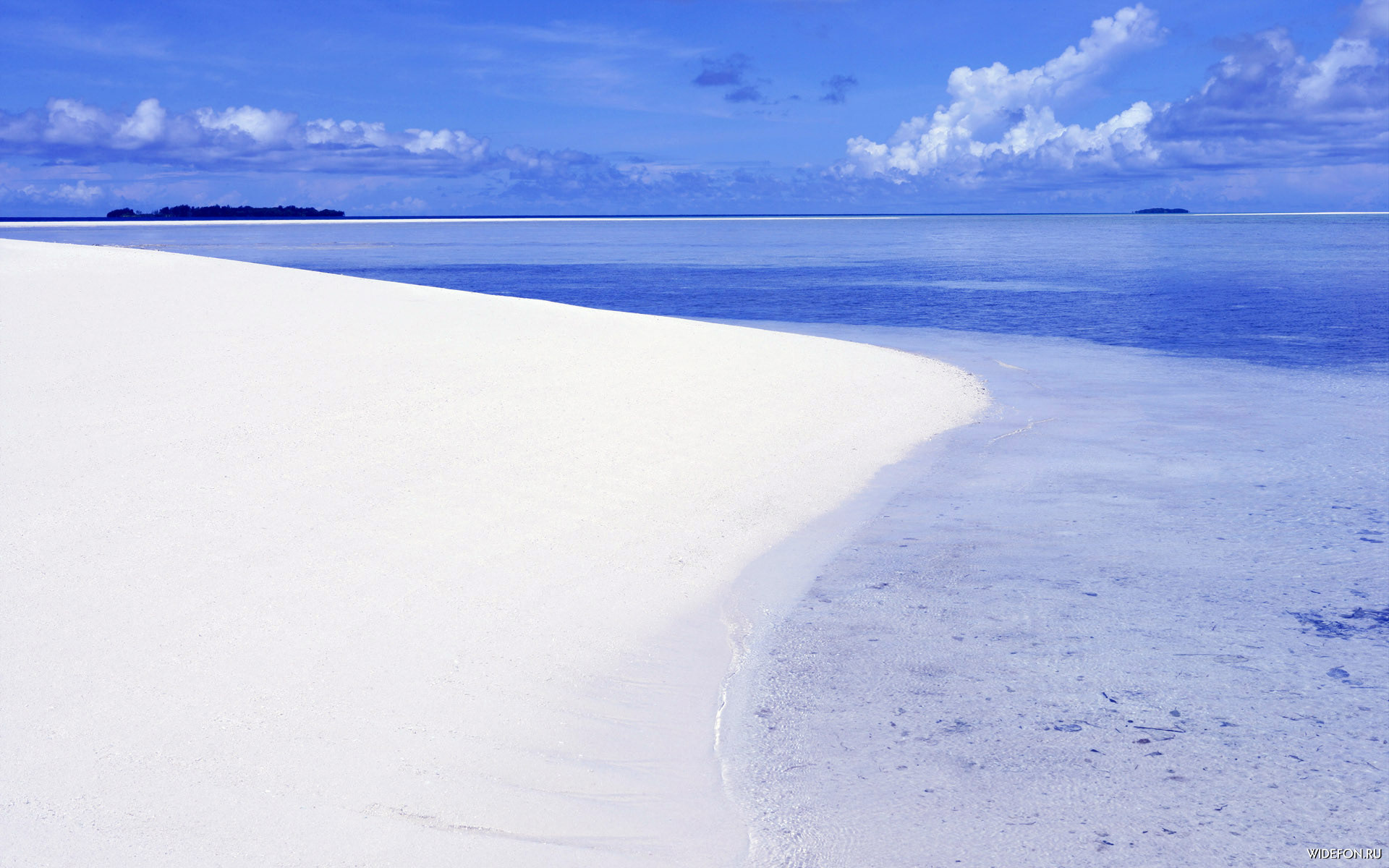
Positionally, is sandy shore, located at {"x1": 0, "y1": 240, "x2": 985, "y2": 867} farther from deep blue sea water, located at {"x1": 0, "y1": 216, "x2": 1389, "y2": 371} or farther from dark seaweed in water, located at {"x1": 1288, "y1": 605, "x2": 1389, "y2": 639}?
deep blue sea water, located at {"x1": 0, "y1": 216, "x2": 1389, "y2": 371}

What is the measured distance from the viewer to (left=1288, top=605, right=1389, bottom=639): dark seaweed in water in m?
5.14

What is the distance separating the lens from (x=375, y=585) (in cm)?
504

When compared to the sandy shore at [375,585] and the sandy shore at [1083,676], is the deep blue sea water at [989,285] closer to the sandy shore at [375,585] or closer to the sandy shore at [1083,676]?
the sandy shore at [1083,676]

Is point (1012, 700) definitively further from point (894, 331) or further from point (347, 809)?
point (894, 331)

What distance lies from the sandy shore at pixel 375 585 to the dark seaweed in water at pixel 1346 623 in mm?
3125

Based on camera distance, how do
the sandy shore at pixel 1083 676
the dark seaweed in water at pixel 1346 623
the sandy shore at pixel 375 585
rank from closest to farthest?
the sandy shore at pixel 375 585 < the sandy shore at pixel 1083 676 < the dark seaweed in water at pixel 1346 623

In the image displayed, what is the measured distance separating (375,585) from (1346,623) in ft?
17.2

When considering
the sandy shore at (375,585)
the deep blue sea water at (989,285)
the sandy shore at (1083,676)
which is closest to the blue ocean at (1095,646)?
the sandy shore at (1083,676)

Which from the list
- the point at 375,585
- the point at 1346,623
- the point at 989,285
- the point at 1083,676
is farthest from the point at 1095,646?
the point at 989,285

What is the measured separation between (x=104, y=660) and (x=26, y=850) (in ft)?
3.76

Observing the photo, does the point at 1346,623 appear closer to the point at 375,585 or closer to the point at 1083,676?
the point at 1083,676

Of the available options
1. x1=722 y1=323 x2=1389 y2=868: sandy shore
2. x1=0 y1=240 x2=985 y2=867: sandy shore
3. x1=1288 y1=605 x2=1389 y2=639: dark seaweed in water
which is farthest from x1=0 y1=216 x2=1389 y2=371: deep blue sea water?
x1=0 y1=240 x2=985 y2=867: sandy shore

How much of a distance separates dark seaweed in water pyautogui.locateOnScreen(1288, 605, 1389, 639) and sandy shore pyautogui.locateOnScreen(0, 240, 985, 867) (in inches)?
123

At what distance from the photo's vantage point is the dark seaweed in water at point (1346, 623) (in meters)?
5.14
